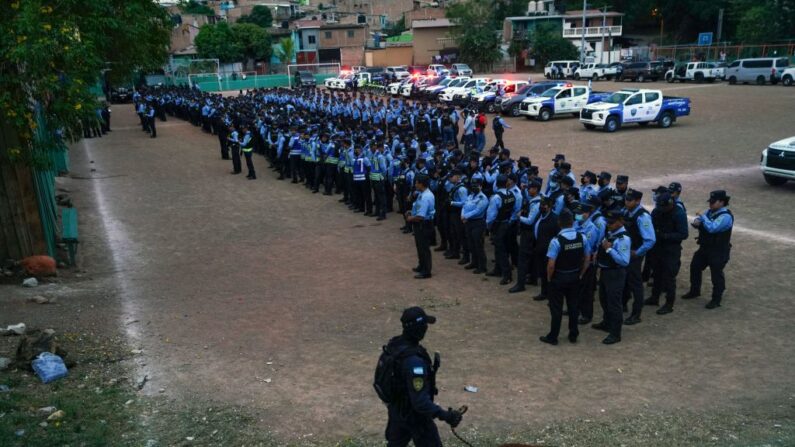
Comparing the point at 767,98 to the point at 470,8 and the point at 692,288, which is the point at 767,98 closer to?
the point at 692,288

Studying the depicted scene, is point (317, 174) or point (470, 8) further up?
point (470, 8)

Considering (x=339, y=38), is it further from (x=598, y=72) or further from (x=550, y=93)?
(x=550, y=93)

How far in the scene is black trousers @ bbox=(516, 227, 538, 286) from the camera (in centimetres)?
914

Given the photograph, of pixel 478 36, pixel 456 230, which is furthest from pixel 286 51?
pixel 456 230

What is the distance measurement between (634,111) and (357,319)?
19725mm

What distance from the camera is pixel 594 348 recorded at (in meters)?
7.31

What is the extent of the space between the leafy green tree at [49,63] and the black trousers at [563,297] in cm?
705

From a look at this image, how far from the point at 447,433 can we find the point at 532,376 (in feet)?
4.63

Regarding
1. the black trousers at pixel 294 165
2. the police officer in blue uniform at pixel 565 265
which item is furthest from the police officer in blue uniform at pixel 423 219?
the black trousers at pixel 294 165

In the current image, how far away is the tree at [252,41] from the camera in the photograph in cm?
6600

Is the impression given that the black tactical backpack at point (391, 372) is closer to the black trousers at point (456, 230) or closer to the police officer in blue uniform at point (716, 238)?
the police officer in blue uniform at point (716, 238)

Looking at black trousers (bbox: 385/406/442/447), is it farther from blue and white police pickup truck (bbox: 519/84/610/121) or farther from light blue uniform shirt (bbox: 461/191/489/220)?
blue and white police pickup truck (bbox: 519/84/610/121)

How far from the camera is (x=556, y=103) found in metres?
28.3

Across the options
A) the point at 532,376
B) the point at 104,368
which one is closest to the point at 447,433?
the point at 532,376
